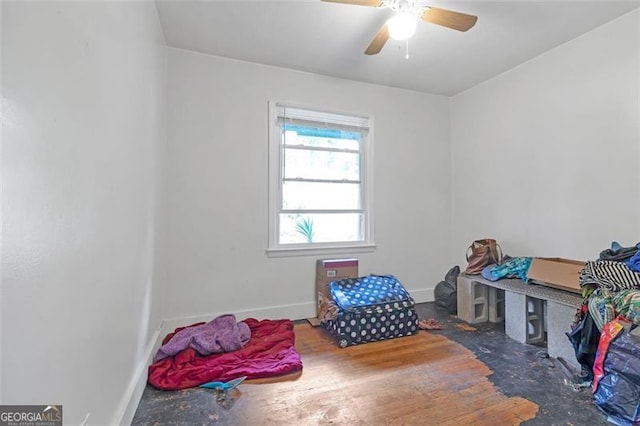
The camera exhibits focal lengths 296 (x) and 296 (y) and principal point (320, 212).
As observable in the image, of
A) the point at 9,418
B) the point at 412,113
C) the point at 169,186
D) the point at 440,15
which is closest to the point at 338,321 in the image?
the point at 169,186

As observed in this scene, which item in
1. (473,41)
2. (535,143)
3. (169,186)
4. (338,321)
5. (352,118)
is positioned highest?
(473,41)

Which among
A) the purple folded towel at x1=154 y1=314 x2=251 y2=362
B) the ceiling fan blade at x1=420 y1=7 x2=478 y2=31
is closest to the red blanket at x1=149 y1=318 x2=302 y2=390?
the purple folded towel at x1=154 y1=314 x2=251 y2=362

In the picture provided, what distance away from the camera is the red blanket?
2002 millimetres

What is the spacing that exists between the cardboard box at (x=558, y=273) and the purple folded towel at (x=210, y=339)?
2.54 meters

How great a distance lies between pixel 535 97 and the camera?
3.01 meters

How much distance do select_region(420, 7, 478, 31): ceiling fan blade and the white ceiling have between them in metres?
0.27

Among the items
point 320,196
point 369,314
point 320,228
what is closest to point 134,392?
point 369,314

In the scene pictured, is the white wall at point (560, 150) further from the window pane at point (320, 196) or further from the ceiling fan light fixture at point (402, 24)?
the ceiling fan light fixture at point (402, 24)

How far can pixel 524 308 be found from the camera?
261cm

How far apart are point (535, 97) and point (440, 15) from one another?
1717 mm

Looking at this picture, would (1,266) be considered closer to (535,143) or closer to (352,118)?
(352,118)

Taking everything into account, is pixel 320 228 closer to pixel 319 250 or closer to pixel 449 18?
pixel 319 250

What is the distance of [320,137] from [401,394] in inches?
102

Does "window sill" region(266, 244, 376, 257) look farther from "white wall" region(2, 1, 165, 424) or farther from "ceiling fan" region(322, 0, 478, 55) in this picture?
"ceiling fan" region(322, 0, 478, 55)
